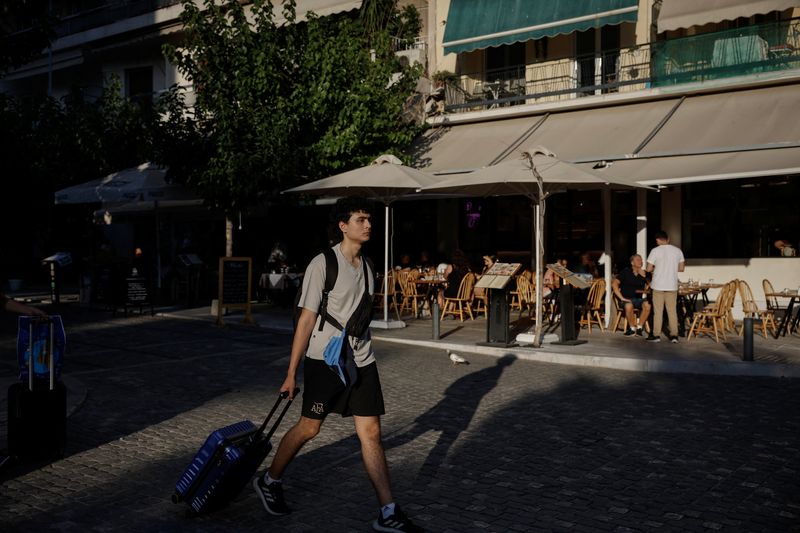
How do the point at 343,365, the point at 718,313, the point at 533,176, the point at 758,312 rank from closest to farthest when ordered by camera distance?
the point at 343,365 < the point at 533,176 < the point at 718,313 < the point at 758,312

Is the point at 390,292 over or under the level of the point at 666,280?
under

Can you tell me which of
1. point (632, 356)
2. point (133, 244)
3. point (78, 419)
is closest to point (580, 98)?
point (632, 356)

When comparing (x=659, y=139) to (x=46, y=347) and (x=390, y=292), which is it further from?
(x=46, y=347)

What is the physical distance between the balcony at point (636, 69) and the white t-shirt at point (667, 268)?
523 cm

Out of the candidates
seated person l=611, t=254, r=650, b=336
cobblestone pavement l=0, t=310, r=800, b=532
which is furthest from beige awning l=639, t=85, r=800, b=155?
cobblestone pavement l=0, t=310, r=800, b=532

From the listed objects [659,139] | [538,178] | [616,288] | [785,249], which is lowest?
[616,288]

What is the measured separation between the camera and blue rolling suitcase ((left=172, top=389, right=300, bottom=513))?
466 cm

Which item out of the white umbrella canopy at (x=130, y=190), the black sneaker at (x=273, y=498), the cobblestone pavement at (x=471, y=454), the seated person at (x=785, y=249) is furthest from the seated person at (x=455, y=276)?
the black sneaker at (x=273, y=498)

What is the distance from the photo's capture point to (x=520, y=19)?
58.8ft

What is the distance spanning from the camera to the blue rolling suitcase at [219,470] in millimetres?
4656

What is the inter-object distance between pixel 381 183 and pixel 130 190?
6840mm

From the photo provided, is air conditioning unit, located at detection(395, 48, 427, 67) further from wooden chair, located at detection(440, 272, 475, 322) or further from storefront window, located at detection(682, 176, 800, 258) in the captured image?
storefront window, located at detection(682, 176, 800, 258)

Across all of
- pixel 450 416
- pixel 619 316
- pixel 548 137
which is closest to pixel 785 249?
pixel 619 316

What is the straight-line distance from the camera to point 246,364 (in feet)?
35.2
